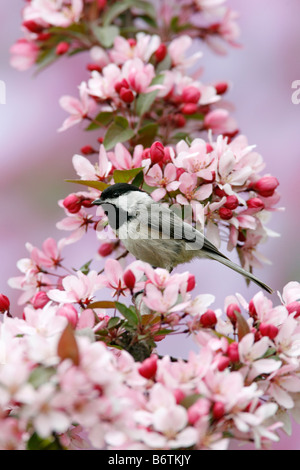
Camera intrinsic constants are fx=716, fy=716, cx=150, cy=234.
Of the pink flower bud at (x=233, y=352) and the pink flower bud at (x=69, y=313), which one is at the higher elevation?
the pink flower bud at (x=69, y=313)

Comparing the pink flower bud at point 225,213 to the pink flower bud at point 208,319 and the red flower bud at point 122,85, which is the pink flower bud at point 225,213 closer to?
the pink flower bud at point 208,319

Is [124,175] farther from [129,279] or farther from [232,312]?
[232,312]

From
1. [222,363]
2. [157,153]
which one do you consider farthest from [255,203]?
[222,363]

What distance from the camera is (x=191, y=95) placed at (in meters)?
2.16

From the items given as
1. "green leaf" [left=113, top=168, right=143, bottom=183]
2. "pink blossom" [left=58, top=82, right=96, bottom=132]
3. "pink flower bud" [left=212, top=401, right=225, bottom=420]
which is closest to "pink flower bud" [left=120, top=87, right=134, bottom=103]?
"pink blossom" [left=58, top=82, right=96, bottom=132]

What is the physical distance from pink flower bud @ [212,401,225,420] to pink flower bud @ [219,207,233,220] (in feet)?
2.08

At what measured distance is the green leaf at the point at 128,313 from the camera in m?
1.47

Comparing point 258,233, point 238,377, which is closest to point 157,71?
point 258,233

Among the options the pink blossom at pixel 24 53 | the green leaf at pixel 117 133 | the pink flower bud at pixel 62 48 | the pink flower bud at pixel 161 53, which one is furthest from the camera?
the pink blossom at pixel 24 53

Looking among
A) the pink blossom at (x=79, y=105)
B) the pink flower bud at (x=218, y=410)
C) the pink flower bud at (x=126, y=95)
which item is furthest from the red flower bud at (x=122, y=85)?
the pink flower bud at (x=218, y=410)

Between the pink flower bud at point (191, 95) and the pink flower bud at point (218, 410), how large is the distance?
117cm

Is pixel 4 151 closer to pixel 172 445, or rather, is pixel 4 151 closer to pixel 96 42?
pixel 96 42

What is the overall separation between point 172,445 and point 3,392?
283 mm

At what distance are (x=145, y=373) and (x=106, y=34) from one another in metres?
1.37
